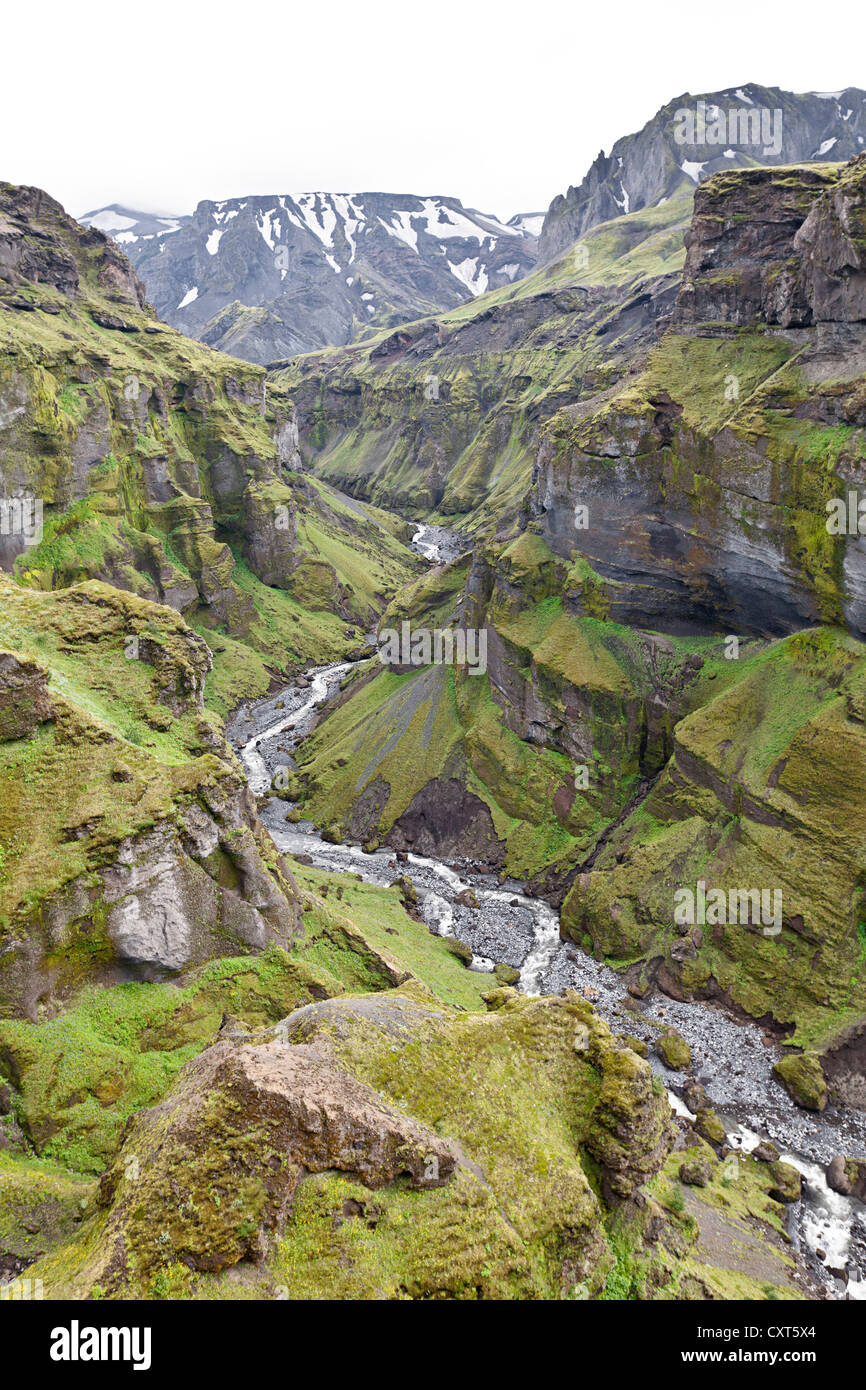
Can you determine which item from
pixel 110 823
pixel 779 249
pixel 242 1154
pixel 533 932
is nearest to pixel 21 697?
pixel 110 823

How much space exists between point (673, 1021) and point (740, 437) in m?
38.2

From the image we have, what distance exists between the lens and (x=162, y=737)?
105ft

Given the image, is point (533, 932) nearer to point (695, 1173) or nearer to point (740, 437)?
point (695, 1173)

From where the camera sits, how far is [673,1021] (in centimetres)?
4259

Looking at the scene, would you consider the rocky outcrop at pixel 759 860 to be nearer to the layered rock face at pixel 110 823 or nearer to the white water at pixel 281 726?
the layered rock face at pixel 110 823

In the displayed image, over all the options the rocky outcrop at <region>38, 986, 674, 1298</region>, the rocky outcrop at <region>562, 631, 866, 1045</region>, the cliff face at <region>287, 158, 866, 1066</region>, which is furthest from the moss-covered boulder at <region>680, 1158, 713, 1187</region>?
the cliff face at <region>287, 158, 866, 1066</region>

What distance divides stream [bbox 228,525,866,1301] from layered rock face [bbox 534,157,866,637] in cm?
2565

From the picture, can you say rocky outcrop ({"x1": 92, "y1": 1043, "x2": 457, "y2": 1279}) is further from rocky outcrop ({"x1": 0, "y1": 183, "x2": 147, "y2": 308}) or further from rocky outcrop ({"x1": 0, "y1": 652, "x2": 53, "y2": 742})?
rocky outcrop ({"x1": 0, "y1": 183, "x2": 147, "y2": 308})

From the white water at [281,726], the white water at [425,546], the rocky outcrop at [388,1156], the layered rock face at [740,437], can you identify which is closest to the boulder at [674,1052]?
the rocky outcrop at [388,1156]

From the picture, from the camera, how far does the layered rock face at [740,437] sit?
46531 millimetres

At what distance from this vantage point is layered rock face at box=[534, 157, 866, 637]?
46.5m
